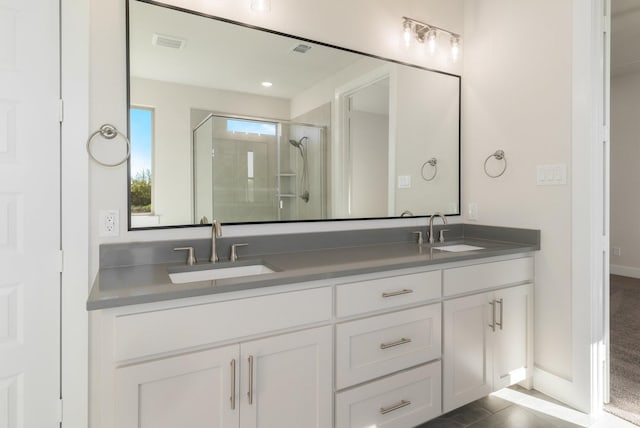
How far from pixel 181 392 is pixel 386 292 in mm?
901

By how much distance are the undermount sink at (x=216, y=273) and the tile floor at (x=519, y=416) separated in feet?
3.86

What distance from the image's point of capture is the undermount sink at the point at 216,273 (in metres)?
1.62

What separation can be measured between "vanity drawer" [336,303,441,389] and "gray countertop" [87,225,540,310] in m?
0.23

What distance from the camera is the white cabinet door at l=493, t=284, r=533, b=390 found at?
2086mm

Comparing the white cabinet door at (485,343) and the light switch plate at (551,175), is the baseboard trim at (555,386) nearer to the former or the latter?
the white cabinet door at (485,343)

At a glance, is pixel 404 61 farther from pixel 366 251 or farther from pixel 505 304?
pixel 505 304

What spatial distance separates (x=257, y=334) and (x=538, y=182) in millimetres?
1917

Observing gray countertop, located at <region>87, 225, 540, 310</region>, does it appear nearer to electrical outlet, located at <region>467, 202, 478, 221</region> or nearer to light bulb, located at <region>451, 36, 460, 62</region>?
electrical outlet, located at <region>467, 202, 478, 221</region>

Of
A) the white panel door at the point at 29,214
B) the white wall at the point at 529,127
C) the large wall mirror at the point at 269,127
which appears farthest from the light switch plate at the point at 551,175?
the white panel door at the point at 29,214

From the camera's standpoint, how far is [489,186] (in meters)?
2.60

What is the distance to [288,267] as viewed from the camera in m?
1.59

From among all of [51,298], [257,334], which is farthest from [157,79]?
[257,334]

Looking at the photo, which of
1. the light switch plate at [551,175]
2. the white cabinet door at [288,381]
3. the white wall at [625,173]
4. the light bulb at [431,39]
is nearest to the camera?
the white cabinet door at [288,381]

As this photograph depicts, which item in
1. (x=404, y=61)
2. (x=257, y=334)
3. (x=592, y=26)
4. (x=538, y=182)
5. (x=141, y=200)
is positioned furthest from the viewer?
(x=404, y=61)
